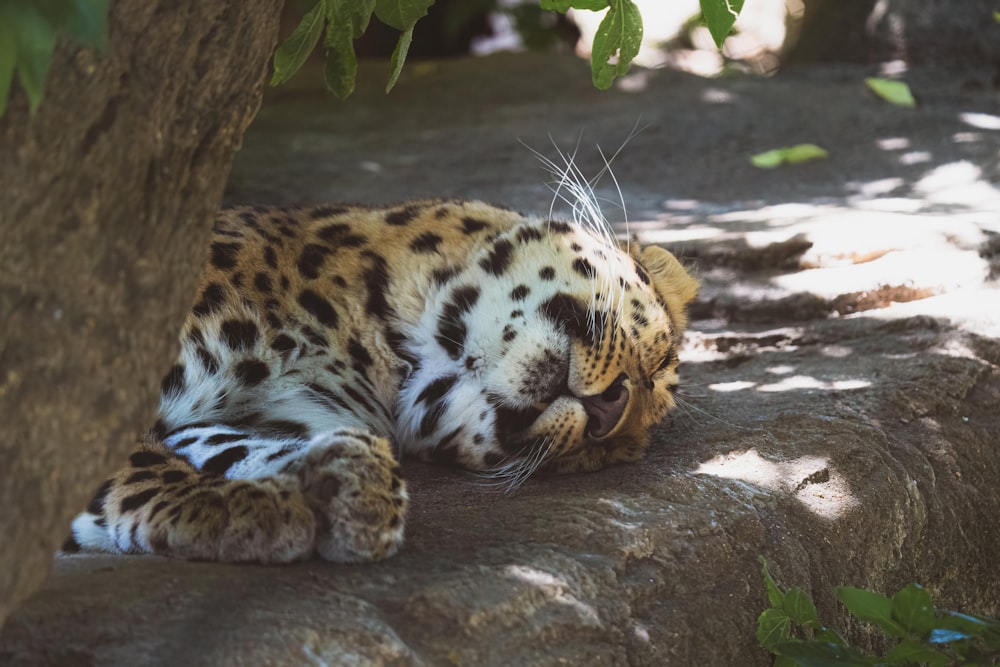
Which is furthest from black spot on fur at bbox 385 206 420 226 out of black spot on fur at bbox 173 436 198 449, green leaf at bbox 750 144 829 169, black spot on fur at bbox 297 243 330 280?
green leaf at bbox 750 144 829 169

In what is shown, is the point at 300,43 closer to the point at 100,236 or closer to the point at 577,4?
the point at 577,4

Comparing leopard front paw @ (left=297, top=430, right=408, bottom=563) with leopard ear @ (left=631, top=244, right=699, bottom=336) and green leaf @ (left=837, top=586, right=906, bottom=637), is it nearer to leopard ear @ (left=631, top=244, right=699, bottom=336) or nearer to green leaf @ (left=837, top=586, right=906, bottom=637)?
green leaf @ (left=837, top=586, right=906, bottom=637)

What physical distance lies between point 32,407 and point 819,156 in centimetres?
721

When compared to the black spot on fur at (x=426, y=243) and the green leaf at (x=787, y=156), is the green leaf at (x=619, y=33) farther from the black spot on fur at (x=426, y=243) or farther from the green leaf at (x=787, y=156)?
the green leaf at (x=787, y=156)

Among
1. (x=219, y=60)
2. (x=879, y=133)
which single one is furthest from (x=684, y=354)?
(x=879, y=133)

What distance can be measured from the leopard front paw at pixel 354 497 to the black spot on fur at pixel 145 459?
43 cm

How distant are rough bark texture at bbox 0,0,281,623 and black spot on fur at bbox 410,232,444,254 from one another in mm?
1622

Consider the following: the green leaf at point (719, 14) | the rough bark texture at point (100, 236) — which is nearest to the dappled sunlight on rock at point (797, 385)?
the green leaf at point (719, 14)

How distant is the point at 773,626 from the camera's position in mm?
3174

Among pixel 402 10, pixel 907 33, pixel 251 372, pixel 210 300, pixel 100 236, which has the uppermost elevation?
pixel 402 10

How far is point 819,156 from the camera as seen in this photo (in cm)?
859

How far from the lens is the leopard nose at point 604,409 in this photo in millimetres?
3764

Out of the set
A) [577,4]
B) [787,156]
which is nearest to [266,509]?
[577,4]

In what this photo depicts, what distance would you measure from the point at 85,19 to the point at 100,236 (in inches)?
27.0
